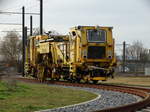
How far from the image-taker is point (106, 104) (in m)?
15.2

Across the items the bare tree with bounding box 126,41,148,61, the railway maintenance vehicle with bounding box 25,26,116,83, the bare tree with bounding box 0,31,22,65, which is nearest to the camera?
the railway maintenance vehicle with bounding box 25,26,116,83

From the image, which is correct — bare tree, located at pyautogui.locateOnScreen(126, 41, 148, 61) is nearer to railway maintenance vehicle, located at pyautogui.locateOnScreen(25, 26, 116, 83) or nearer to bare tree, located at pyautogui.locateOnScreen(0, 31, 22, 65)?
bare tree, located at pyautogui.locateOnScreen(0, 31, 22, 65)

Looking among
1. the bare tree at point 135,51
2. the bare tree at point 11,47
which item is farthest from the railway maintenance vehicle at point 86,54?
the bare tree at point 135,51

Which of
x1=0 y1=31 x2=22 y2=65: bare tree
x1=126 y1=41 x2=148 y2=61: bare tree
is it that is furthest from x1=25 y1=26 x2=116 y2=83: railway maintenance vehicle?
x1=126 y1=41 x2=148 y2=61: bare tree

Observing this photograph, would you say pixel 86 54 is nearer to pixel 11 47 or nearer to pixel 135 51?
pixel 11 47

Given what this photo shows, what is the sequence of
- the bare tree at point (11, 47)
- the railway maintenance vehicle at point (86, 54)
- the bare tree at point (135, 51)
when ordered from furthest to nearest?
the bare tree at point (135, 51) → the bare tree at point (11, 47) → the railway maintenance vehicle at point (86, 54)

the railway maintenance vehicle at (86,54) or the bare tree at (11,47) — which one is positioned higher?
the bare tree at (11,47)

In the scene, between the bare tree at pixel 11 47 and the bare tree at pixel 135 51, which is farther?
the bare tree at pixel 135 51

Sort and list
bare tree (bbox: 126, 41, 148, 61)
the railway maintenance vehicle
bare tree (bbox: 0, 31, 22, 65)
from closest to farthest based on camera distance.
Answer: the railway maintenance vehicle → bare tree (bbox: 0, 31, 22, 65) → bare tree (bbox: 126, 41, 148, 61)

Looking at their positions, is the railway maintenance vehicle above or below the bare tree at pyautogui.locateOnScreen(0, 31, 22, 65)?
below

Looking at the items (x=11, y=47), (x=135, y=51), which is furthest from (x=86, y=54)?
(x=135, y=51)

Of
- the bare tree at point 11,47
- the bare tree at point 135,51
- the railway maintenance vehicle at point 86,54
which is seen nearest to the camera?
the railway maintenance vehicle at point 86,54

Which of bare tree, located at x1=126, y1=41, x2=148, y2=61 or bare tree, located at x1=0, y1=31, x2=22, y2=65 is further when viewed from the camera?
bare tree, located at x1=126, y1=41, x2=148, y2=61

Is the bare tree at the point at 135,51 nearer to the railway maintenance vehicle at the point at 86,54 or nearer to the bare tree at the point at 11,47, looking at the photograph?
the bare tree at the point at 11,47
